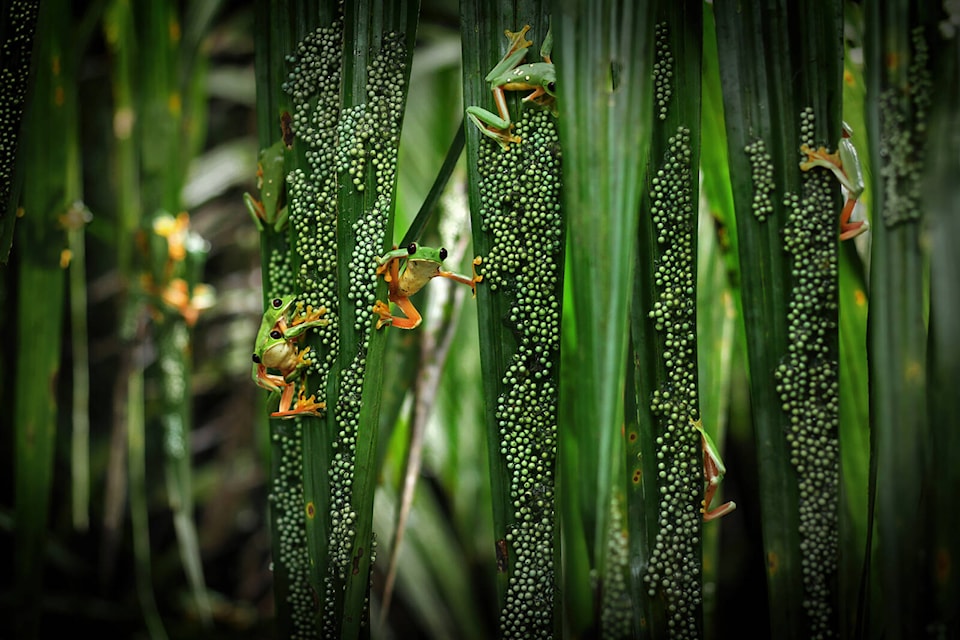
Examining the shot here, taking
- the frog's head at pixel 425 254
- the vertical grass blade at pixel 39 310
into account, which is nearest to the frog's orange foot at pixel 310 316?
the frog's head at pixel 425 254

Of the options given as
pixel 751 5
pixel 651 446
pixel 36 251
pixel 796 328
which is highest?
pixel 751 5

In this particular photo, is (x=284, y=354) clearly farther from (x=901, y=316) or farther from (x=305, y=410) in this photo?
(x=901, y=316)

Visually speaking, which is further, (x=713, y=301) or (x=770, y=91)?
(x=713, y=301)

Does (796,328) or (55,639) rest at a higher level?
(796,328)

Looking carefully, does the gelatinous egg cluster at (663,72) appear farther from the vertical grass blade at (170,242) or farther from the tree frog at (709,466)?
the vertical grass blade at (170,242)

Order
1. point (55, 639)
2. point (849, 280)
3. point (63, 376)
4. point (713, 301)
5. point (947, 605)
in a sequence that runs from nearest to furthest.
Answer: point (947, 605) → point (849, 280) → point (713, 301) → point (55, 639) → point (63, 376)

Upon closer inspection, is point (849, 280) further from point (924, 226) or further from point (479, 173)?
point (479, 173)

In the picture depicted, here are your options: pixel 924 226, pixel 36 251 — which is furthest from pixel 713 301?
pixel 36 251
